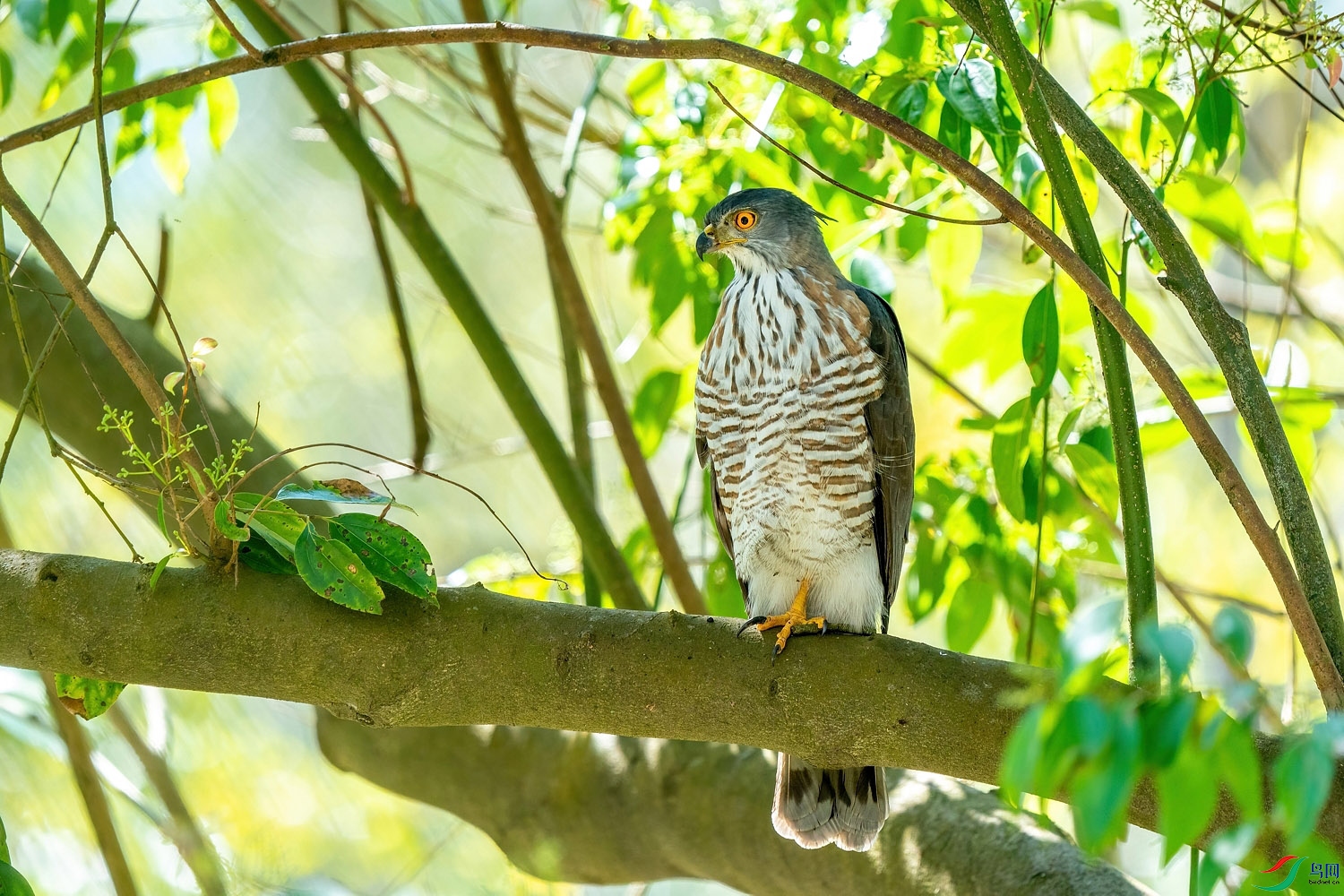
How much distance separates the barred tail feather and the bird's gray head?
1.32 metres

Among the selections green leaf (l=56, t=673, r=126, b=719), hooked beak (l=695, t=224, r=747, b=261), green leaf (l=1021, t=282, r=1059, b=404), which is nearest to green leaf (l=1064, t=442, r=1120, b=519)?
green leaf (l=1021, t=282, r=1059, b=404)

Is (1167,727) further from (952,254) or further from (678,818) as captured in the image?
(678,818)

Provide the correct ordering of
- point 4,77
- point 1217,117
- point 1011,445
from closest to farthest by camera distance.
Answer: point 1217,117
point 1011,445
point 4,77

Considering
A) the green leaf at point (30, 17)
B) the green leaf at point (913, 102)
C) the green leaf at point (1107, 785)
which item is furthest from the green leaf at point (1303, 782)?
the green leaf at point (30, 17)

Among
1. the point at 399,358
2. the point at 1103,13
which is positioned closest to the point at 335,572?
the point at 1103,13

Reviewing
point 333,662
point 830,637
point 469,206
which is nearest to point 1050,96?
point 830,637

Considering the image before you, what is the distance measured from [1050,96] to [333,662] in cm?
156

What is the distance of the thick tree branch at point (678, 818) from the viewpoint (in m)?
2.52

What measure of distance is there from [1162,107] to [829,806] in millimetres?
1607

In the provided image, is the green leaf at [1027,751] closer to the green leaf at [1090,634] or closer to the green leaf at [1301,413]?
the green leaf at [1090,634]

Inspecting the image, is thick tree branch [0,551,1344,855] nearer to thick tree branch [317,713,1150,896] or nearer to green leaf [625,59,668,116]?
thick tree branch [317,713,1150,896]

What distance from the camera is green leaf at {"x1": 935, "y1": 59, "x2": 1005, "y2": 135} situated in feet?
6.94

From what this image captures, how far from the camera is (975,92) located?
2.16 m

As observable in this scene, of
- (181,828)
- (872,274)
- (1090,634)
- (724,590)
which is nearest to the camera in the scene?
(1090,634)
